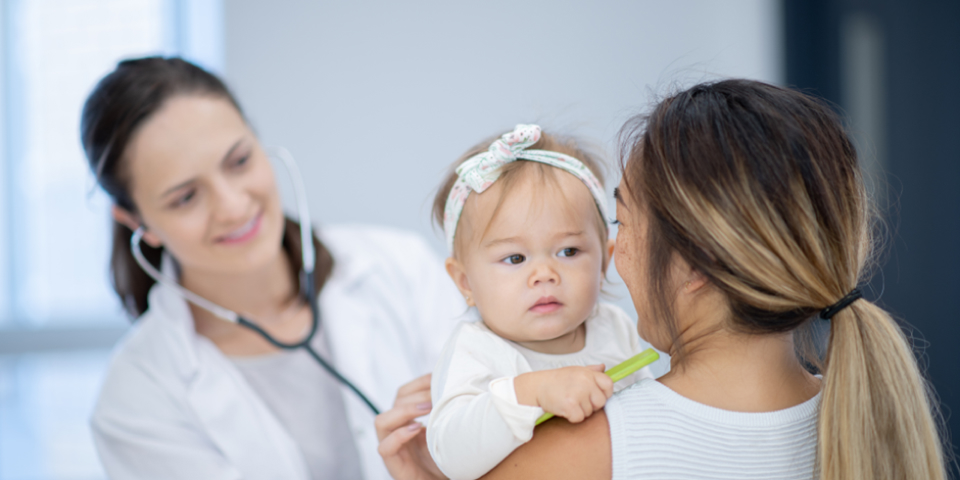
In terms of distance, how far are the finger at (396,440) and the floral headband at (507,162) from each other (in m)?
0.33

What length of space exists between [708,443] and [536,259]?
31cm

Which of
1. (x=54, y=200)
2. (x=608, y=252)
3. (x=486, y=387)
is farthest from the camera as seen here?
(x=54, y=200)

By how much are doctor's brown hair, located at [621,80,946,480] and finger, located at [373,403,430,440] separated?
0.47 metres

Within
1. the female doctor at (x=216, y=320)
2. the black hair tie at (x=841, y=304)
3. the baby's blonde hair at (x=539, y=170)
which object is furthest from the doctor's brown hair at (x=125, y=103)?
the black hair tie at (x=841, y=304)

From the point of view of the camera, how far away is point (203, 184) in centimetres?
129

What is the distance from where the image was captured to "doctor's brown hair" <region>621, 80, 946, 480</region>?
2.13 ft

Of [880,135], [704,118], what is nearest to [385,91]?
[880,135]

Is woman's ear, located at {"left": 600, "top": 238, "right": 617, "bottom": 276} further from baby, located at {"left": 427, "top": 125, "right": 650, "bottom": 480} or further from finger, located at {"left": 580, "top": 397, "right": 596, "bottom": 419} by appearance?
finger, located at {"left": 580, "top": 397, "right": 596, "bottom": 419}

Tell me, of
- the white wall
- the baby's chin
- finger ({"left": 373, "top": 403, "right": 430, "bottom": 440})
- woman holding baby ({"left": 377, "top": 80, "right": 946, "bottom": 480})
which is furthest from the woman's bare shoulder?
the white wall

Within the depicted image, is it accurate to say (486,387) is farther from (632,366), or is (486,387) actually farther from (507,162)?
(507,162)

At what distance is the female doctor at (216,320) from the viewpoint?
1.26 meters

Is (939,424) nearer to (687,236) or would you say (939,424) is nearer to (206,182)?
(687,236)

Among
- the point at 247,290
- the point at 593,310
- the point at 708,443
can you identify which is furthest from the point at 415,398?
the point at 247,290

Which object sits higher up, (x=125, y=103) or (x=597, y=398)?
(x=125, y=103)
